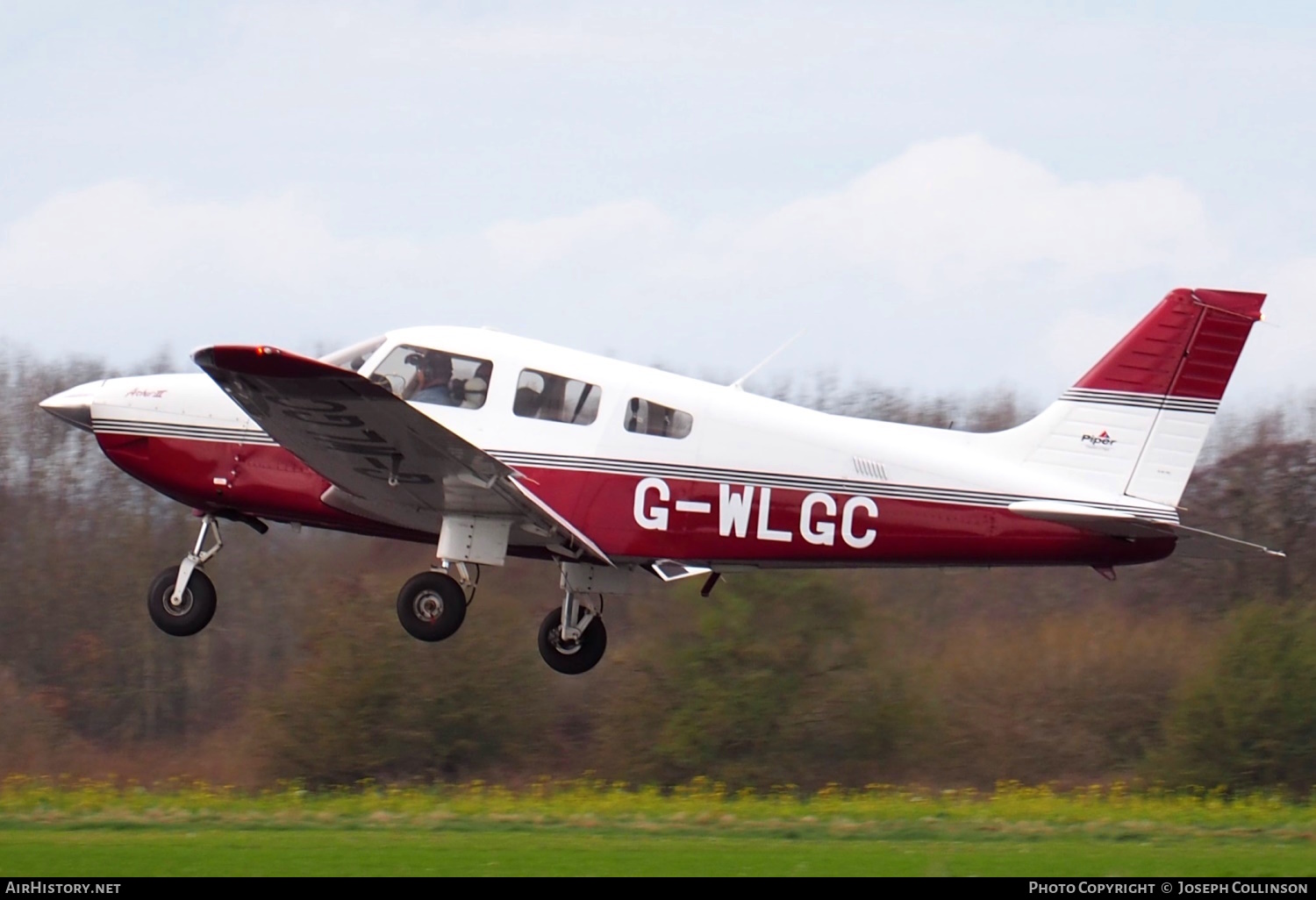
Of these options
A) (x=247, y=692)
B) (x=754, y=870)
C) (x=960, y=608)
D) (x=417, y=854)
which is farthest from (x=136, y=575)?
(x=754, y=870)

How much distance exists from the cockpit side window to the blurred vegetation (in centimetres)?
932

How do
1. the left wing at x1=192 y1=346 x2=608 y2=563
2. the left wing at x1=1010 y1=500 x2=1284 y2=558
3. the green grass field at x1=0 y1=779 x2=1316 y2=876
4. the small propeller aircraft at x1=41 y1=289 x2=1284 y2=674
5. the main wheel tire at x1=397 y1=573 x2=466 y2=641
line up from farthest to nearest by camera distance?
the main wheel tire at x1=397 y1=573 x2=466 y2=641 → the small propeller aircraft at x1=41 y1=289 x2=1284 y2=674 → the left wing at x1=1010 y1=500 x2=1284 y2=558 → the green grass field at x1=0 y1=779 x2=1316 y2=876 → the left wing at x1=192 y1=346 x2=608 y2=563

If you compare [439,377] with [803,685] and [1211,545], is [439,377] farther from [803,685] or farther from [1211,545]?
[803,685]

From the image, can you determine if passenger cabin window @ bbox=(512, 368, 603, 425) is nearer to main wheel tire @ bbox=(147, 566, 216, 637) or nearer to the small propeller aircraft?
the small propeller aircraft

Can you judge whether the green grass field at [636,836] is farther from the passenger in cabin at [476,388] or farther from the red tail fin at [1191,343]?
the red tail fin at [1191,343]

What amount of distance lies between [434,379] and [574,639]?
2849mm

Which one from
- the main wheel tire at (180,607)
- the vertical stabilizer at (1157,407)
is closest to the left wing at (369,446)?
the main wheel tire at (180,607)

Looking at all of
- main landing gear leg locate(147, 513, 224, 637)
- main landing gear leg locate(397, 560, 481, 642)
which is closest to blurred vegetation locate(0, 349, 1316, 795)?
main landing gear leg locate(147, 513, 224, 637)

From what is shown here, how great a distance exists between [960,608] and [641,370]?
447 inches

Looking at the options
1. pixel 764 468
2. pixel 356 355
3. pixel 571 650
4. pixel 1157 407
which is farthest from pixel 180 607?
pixel 1157 407

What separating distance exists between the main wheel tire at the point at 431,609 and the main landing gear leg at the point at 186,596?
1.81m

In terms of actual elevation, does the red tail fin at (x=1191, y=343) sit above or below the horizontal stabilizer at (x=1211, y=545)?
above

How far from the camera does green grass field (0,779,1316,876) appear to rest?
11.8 meters

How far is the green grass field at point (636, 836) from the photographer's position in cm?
1175
